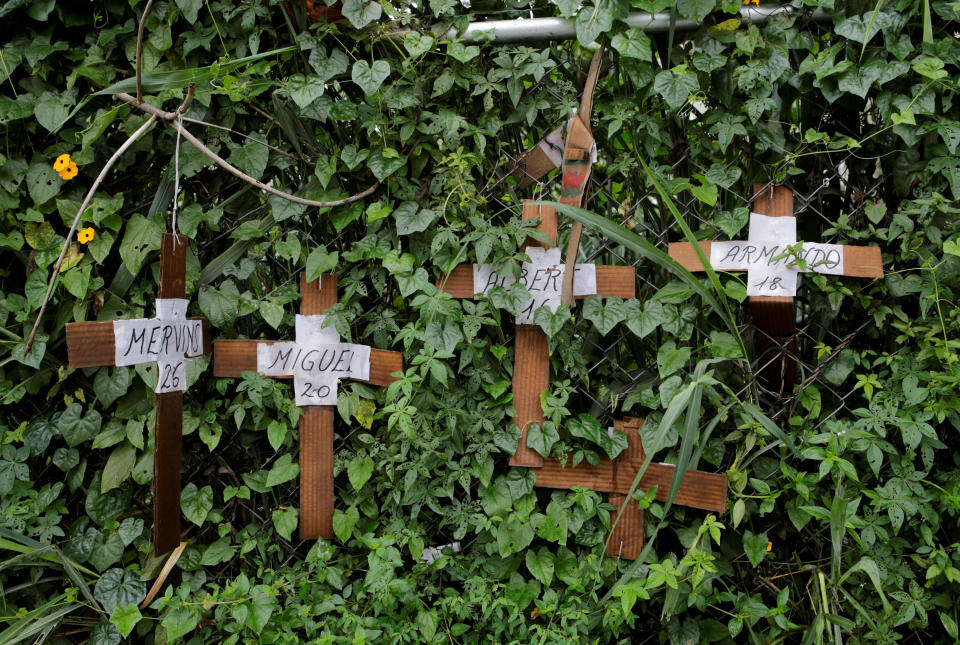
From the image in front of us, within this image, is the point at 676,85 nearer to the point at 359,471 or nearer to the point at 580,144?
the point at 580,144

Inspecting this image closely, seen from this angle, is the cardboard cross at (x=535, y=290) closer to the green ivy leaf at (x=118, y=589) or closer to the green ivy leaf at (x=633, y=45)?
the green ivy leaf at (x=633, y=45)

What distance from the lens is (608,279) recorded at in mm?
1514

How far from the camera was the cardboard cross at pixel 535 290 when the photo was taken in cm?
151

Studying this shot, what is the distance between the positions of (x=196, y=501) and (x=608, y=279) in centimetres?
118

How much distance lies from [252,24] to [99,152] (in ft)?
1.73

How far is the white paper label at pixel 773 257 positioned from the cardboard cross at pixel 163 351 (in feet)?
4.22

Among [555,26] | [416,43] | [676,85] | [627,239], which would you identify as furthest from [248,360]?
[676,85]

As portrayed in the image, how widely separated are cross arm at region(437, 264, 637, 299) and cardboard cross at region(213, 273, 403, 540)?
0.81ft

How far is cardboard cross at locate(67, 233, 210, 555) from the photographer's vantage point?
1461 millimetres

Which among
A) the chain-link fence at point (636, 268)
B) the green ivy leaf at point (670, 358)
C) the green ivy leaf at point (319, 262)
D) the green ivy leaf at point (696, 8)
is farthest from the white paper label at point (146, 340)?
the green ivy leaf at point (696, 8)

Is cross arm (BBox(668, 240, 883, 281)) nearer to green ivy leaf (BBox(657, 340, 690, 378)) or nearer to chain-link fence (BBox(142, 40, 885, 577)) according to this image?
chain-link fence (BBox(142, 40, 885, 577))

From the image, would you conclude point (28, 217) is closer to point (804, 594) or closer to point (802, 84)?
point (802, 84)

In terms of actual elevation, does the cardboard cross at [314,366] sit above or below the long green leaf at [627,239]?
below

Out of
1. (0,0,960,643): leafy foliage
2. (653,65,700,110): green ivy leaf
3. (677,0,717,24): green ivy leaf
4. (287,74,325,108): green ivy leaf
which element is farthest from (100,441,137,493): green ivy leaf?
(677,0,717,24): green ivy leaf
